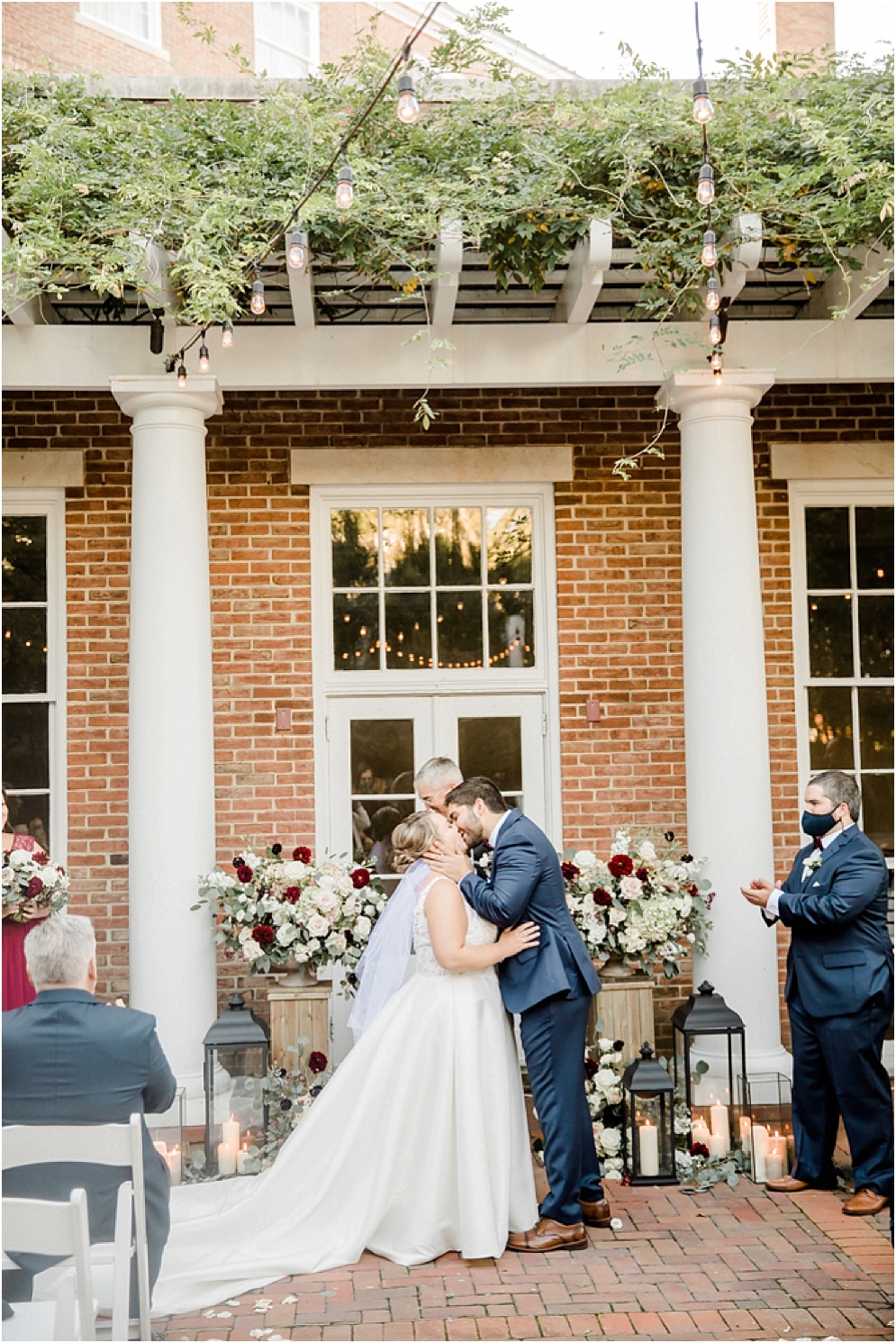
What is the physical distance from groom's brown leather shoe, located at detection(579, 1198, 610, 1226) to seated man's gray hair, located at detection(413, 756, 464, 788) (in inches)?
78.8

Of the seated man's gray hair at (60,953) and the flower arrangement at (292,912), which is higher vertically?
the seated man's gray hair at (60,953)

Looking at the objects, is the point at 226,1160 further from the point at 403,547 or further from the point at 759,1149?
the point at 403,547

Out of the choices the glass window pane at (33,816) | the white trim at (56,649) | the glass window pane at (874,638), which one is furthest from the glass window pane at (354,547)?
the glass window pane at (874,638)

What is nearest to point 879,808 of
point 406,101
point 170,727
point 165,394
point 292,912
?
point 292,912

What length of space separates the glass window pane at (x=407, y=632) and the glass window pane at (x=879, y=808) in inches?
110

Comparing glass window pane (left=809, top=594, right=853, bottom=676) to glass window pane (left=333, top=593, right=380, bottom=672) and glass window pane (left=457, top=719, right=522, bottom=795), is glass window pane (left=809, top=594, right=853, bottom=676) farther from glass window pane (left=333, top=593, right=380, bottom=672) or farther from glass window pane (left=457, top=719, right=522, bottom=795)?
glass window pane (left=333, top=593, right=380, bottom=672)

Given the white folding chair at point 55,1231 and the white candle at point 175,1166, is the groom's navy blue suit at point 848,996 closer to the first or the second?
the white candle at point 175,1166

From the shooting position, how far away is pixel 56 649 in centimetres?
718

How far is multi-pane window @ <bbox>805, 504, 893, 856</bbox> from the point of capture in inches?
296

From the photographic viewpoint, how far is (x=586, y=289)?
582cm

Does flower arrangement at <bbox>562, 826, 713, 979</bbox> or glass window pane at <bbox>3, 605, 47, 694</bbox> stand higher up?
glass window pane at <bbox>3, 605, 47, 694</bbox>

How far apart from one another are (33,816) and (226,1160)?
265 cm

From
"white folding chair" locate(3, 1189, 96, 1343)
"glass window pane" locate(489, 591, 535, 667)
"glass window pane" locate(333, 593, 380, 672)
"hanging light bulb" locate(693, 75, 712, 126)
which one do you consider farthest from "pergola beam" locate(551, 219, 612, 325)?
"white folding chair" locate(3, 1189, 96, 1343)

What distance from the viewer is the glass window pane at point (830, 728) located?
24.5ft
